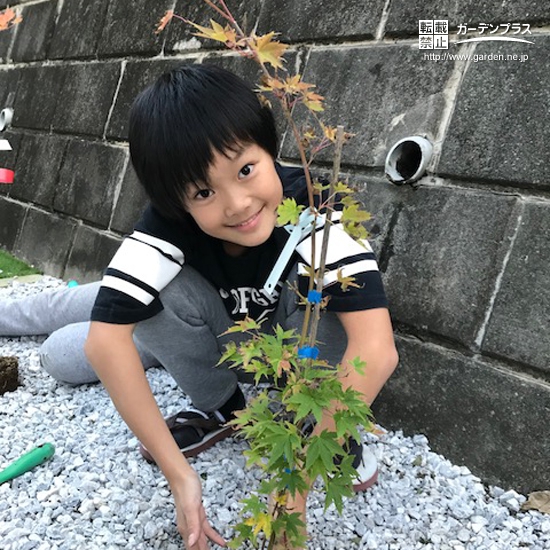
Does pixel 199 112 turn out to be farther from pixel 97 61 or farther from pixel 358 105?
pixel 97 61

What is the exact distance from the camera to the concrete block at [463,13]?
1.67 metres

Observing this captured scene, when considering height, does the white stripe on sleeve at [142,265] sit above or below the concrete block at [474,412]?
above

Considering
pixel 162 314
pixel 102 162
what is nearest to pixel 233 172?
pixel 162 314

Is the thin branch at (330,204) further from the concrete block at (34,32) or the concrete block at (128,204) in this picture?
the concrete block at (34,32)

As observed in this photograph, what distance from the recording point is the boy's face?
1.29 meters

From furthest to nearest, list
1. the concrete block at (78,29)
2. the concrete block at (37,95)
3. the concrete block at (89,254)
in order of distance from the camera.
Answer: the concrete block at (37,95) < the concrete block at (78,29) < the concrete block at (89,254)

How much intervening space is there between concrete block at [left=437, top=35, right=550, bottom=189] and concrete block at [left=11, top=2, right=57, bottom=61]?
324cm

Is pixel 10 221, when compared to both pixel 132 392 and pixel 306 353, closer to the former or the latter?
pixel 132 392

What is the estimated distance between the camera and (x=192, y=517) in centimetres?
128

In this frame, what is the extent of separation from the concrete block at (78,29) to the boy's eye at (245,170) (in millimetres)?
2635

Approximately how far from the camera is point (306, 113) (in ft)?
7.33

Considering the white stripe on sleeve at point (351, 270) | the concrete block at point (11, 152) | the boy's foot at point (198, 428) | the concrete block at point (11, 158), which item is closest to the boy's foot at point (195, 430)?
the boy's foot at point (198, 428)

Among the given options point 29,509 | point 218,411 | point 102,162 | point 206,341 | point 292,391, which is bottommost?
point 29,509

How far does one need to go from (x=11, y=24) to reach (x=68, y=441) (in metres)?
3.63
